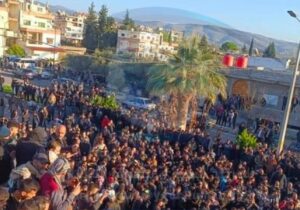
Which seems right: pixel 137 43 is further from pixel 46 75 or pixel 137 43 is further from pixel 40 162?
pixel 40 162

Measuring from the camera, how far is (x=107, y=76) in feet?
173

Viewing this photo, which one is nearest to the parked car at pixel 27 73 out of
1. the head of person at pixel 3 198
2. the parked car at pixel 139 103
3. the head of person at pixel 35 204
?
the parked car at pixel 139 103

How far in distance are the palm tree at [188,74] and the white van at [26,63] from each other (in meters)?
31.7

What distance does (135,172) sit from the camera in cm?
1216

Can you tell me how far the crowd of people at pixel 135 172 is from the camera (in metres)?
5.82

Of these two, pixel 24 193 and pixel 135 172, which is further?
pixel 135 172

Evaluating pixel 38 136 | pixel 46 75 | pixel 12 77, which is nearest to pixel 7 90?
pixel 12 77

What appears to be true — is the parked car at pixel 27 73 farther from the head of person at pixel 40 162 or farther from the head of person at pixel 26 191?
the head of person at pixel 26 191

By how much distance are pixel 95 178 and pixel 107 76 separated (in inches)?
1664

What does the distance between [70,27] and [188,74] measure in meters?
93.1

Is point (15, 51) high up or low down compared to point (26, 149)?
down

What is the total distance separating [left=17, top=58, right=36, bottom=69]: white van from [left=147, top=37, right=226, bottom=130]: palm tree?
31.7 m

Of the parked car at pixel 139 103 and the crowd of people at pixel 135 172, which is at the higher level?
the crowd of people at pixel 135 172

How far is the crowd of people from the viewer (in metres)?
5.82
